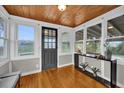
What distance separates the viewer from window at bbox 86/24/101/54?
12.5 ft

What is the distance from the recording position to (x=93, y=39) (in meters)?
4.12

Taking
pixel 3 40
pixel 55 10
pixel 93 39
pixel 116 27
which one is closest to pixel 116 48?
pixel 116 27

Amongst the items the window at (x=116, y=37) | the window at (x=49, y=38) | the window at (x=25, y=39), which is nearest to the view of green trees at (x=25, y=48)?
the window at (x=25, y=39)

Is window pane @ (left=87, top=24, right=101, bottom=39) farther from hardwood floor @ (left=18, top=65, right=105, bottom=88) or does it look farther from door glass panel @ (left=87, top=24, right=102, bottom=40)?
hardwood floor @ (left=18, top=65, right=105, bottom=88)

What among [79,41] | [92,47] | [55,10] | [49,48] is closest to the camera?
[55,10]

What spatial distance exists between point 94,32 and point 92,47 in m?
0.63

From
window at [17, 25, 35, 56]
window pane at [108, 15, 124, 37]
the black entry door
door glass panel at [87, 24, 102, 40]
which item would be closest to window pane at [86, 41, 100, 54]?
door glass panel at [87, 24, 102, 40]

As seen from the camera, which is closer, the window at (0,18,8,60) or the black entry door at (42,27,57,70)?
the window at (0,18,8,60)

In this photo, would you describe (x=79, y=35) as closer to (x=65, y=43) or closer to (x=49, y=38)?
(x=65, y=43)

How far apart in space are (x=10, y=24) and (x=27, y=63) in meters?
1.58

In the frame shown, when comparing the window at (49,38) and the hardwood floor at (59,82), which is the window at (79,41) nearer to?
the window at (49,38)

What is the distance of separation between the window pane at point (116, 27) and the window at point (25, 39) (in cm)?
291

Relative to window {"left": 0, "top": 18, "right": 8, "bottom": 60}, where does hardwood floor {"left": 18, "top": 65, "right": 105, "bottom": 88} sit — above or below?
below
